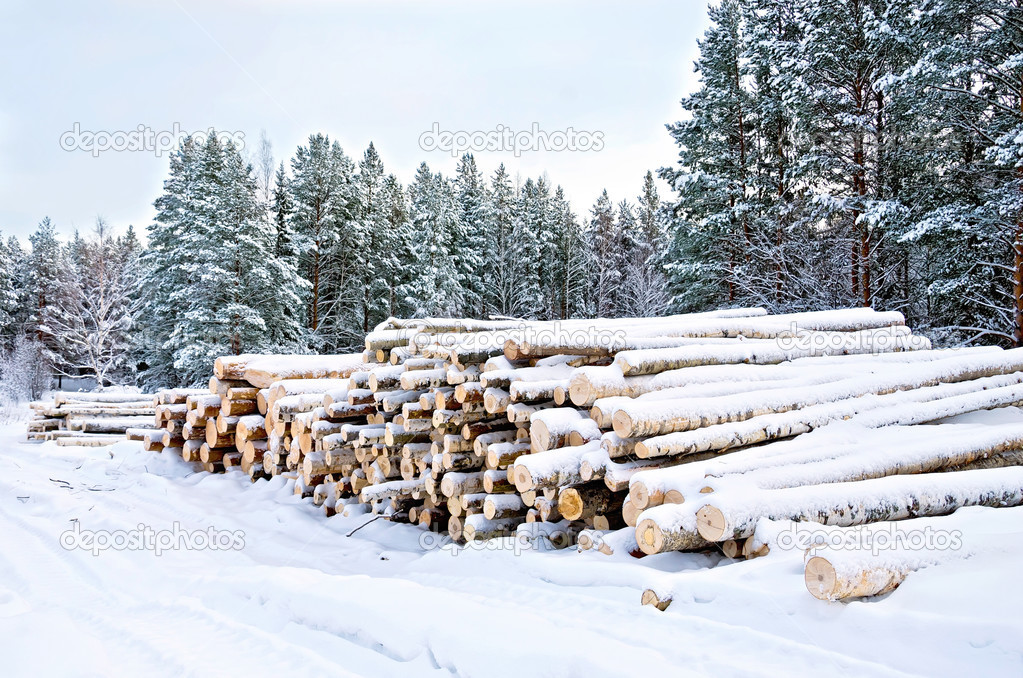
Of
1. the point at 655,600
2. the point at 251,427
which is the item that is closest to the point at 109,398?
the point at 251,427

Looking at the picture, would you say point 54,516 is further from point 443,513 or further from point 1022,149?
point 1022,149

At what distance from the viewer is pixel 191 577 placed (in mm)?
4938

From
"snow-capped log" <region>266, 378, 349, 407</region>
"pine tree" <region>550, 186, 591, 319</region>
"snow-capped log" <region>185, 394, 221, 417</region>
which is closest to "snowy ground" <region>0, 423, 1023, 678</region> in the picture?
"snow-capped log" <region>266, 378, 349, 407</region>

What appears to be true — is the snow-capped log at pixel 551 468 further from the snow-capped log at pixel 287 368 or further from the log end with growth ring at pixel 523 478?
the snow-capped log at pixel 287 368

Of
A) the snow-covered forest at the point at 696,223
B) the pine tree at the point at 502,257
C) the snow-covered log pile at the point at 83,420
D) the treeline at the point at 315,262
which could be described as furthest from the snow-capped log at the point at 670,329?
the pine tree at the point at 502,257

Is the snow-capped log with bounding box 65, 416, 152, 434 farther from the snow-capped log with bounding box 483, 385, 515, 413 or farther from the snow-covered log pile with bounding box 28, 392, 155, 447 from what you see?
the snow-capped log with bounding box 483, 385, 515, 413

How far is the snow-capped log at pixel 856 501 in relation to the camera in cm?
365

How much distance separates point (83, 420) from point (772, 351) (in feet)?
46.7

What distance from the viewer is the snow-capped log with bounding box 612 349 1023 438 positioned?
14.8 feet

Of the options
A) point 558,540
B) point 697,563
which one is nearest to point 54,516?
point 558,540

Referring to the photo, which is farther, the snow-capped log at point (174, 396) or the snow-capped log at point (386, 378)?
the snow-capped log at point (174, 396)

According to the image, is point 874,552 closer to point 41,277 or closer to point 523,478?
point 523,478

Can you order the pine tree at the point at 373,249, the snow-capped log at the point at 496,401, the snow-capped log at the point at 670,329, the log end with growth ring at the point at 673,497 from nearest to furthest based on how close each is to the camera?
1. the log end with growth ring at the point at 673,497
2. the snow-capped log at the point at 496,401
3. the snow-capped log at the point at 670,329
4. the pine tree at the point at 373,249

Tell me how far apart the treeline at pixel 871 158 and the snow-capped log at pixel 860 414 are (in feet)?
24.5
